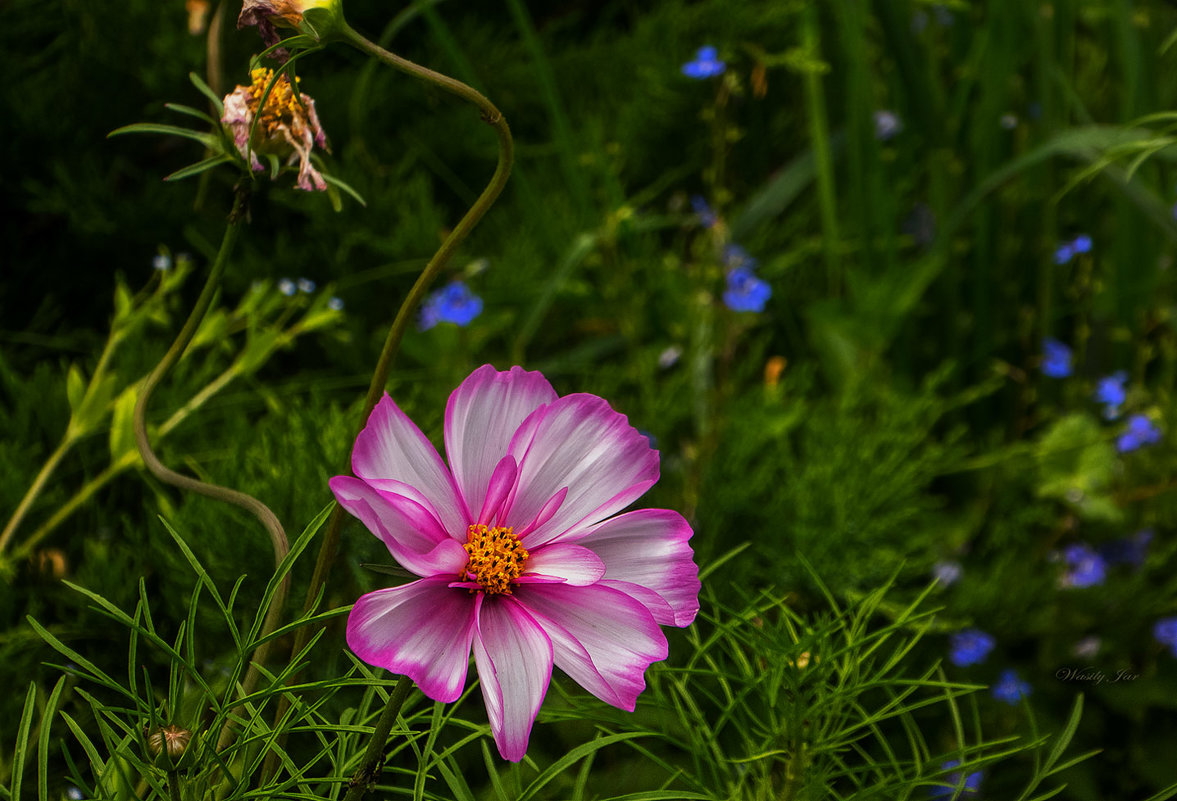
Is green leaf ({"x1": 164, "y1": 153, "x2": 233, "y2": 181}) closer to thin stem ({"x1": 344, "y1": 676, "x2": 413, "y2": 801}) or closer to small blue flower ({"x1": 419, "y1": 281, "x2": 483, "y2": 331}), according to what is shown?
thin stem ({"x1": 344, "y1": 676, "x2": 413, "y2": 801})

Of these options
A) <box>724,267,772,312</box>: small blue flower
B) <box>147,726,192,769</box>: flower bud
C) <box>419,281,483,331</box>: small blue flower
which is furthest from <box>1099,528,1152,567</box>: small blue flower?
<box>147,726,192,769</box>: flower bud

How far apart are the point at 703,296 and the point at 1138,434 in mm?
437

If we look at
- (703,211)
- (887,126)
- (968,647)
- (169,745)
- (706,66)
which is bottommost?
(169,745)

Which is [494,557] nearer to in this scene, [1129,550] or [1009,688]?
[1009,688]

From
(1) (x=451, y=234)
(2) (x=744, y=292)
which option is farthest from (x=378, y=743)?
(2) (x=744, y=292)

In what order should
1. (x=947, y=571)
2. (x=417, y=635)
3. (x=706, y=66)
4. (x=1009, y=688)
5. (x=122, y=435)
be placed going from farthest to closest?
(x=706, y=66), (x=947, y=571), (x=1009, y=688), (x=122, y=435), (x=417, y=635)

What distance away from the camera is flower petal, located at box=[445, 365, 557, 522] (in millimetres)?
321

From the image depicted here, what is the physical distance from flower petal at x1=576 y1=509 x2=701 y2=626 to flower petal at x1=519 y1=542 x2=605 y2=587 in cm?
1

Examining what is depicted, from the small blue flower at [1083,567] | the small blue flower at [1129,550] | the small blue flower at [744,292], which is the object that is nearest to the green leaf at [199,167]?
the small blue flower at [744,292]

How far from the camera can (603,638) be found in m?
0.31

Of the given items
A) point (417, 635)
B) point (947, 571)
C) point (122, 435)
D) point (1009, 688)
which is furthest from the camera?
point (947, 571)

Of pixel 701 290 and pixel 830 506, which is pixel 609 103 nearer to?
pixel 701 290

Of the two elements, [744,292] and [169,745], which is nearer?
[169,745]

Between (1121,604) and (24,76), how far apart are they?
124 cm
